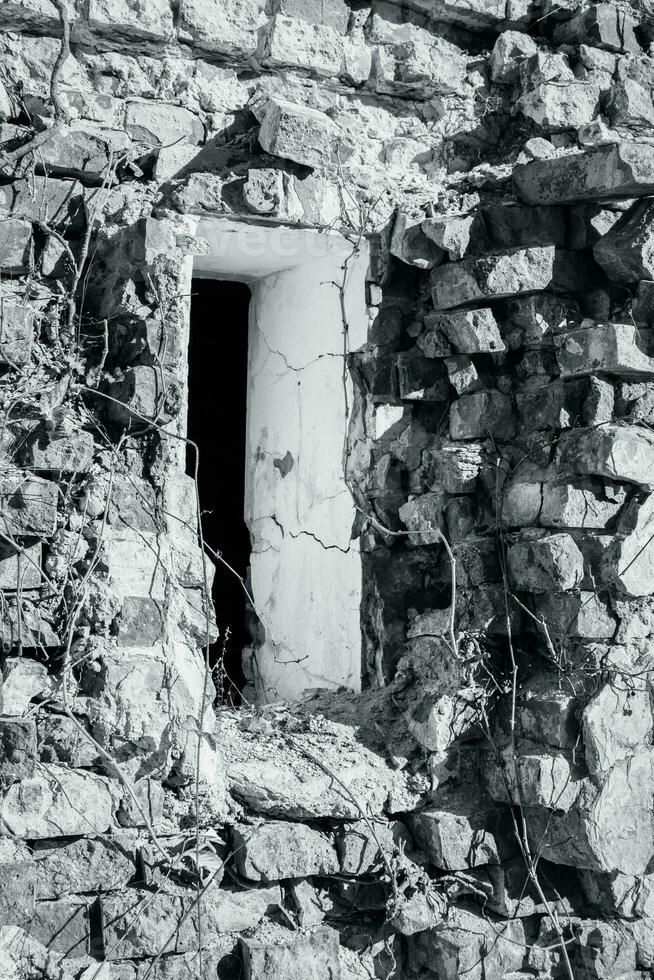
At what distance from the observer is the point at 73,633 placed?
10.2ft

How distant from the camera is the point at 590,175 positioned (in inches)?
135

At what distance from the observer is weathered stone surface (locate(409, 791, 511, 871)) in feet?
11.1

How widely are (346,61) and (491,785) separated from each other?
2.23 meters

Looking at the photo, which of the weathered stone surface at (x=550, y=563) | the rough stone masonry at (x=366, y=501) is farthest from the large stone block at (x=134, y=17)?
the weathered stone surface at (x=550, y=563)

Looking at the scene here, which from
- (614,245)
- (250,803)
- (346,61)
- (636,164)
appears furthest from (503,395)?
(250,803)

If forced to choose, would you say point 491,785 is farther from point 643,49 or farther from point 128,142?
point 643,49

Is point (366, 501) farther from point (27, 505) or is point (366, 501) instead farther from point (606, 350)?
point (27, 505)

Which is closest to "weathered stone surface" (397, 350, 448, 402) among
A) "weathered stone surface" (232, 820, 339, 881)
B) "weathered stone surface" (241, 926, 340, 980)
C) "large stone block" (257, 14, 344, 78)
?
"large stone block" (257, 14, 344, 78)

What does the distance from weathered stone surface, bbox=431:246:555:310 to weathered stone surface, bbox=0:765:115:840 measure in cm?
173

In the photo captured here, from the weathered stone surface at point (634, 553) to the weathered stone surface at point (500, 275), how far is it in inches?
28.2

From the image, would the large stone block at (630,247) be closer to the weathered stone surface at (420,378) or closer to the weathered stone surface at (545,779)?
the weathered stone surface at (420,378)

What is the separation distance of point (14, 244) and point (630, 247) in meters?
1.73

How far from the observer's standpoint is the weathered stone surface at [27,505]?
3.03 metres

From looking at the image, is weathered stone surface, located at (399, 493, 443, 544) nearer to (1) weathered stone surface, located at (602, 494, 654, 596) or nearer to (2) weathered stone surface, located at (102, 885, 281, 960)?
(1) weathered stone surface, located at (602, 494, 654, 596)
